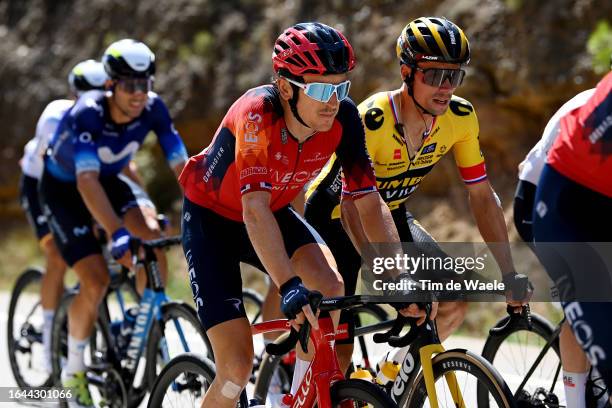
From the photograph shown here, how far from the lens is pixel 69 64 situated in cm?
1691

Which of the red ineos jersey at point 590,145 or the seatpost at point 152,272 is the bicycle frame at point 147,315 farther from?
the red ineos jersey at point 590,145

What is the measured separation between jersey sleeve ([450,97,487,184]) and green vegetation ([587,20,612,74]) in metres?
5.34

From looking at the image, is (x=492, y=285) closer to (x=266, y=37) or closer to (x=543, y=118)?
(x=543, y=118)

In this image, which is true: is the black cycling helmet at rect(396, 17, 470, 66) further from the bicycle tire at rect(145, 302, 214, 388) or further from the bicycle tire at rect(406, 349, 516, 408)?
the bicycle tire at rect(145, 302, 214, 388)

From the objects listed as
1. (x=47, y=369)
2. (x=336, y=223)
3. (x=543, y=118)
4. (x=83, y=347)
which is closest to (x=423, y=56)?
(x=336, y=223)

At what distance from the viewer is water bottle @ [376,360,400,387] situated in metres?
5.37

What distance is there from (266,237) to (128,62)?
9.95 feet

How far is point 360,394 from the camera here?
14.4 ft

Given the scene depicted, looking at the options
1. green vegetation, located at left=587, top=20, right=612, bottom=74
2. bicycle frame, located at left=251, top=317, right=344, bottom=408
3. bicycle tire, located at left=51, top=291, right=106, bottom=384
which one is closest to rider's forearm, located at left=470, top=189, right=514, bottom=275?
bicycle frame, located at left=251, top=317, right=344, bottom=408

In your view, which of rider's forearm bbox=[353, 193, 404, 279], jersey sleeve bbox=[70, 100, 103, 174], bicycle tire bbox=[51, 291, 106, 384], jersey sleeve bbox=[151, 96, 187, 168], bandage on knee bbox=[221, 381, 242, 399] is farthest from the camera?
bicycle tire bbox=[51, 291, 106, 384]

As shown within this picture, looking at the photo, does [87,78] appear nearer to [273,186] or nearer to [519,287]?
[273,186]

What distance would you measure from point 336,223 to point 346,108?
106 cm

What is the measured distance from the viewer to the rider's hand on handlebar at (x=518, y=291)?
16.7 feet

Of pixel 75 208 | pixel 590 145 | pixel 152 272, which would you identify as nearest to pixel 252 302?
pixel 152 272
